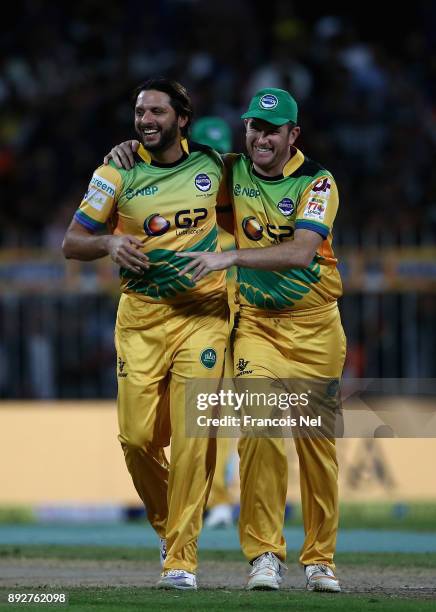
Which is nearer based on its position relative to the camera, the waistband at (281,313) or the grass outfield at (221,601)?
the grass outfield at (221,601)

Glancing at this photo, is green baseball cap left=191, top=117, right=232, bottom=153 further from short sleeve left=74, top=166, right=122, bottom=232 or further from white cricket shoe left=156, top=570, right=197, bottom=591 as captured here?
white cricket shoe left=156, top=570, right=197, bottom=591

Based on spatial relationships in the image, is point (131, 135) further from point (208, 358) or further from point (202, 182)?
point (208, 358)

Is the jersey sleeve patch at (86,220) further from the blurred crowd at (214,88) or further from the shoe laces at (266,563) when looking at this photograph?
the blurred crowd at (214,88)

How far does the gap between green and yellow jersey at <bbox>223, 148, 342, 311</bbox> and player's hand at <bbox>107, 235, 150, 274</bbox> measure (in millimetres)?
631

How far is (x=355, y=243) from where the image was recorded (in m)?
15.1

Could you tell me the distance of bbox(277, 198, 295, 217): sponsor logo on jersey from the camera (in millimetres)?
8430

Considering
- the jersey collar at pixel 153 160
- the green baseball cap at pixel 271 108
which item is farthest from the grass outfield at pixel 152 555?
the green baseball cap at pixel 271 108

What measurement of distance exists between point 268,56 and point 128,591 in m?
12.1

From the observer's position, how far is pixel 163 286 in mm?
8508

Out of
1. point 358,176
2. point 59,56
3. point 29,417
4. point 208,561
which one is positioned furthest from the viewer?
point 59,56

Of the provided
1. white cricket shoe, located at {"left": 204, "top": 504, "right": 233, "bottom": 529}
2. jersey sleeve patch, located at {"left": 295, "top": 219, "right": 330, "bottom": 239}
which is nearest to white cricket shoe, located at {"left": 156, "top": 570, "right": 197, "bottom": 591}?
jersey sleeve patch, located at {"left": 295, "top": 219, "right": 330, "bottom": 239}

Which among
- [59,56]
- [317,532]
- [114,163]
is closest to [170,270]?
[114,163]

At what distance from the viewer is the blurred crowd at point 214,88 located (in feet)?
56.5

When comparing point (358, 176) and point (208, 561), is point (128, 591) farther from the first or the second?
point (358, 176)
